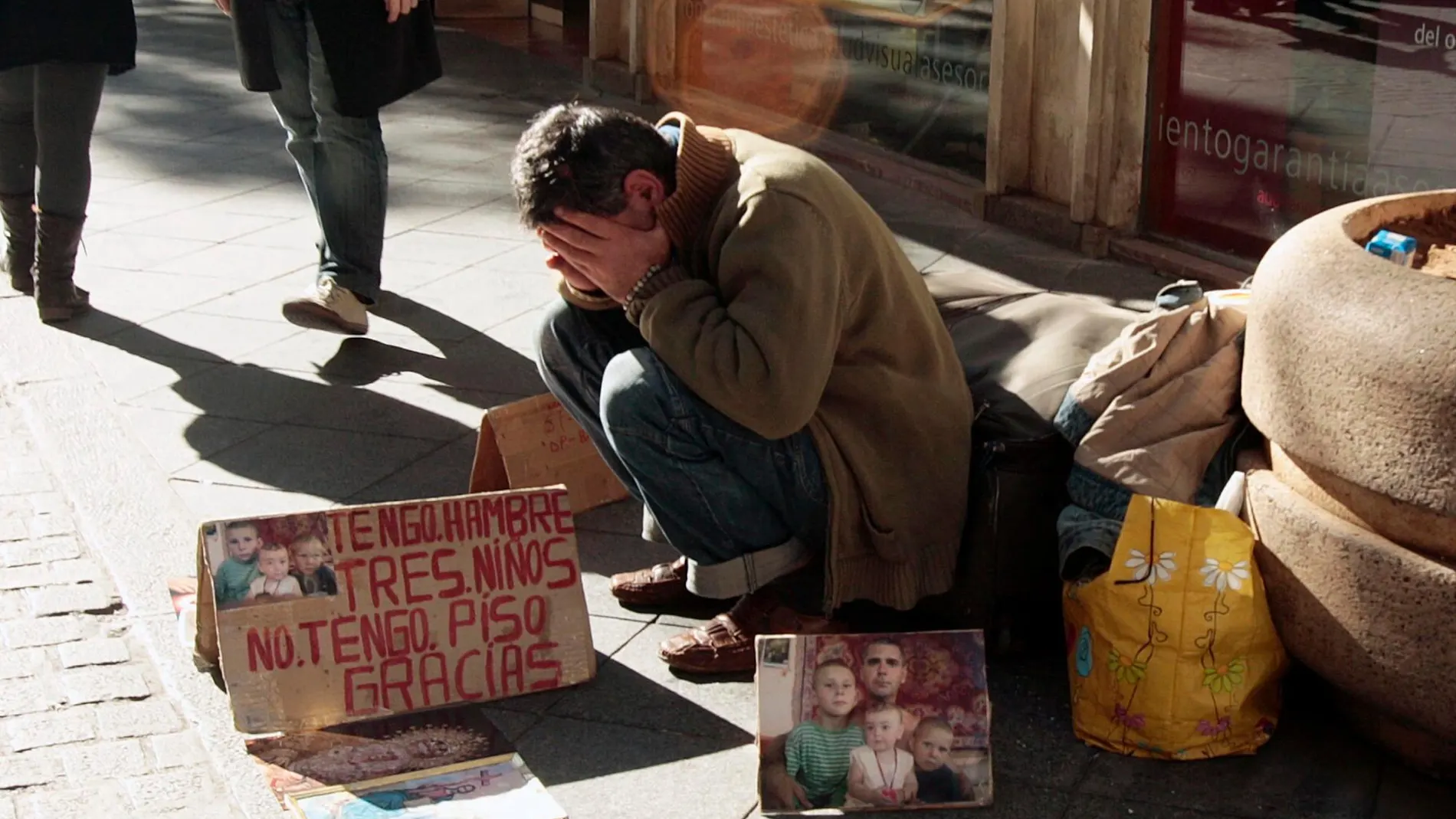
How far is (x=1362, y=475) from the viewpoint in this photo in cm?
265

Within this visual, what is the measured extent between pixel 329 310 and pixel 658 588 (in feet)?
5.92

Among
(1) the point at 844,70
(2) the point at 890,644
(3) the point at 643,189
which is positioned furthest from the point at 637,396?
(1) the point at 844,70

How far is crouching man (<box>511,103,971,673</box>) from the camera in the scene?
2.96 meters

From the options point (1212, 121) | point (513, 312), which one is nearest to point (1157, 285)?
point (1212, 121)

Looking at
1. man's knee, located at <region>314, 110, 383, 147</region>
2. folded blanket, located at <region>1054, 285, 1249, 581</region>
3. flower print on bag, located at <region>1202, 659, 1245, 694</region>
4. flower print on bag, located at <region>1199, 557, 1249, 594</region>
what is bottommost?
flower print on bag, located at <region>1202, 659, 1245, 694</region>

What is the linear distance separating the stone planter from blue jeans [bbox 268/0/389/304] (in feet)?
9.55

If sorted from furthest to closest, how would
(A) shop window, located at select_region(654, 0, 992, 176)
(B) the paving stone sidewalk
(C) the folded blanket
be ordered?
(A) shop window, located at select_region(654, 0, 992, 176)
(C) the folded blanket
(B) the paving stone sidewalk

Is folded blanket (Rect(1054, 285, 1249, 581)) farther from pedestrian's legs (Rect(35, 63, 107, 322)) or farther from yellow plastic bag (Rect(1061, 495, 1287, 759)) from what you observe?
pedestrian's legs (Rect(35, 63, 107, 322))

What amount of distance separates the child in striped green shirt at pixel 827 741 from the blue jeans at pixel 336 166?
8.79ft

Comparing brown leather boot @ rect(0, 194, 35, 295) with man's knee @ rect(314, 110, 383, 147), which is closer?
man's knee @ rect(314, 110, 383, 147)

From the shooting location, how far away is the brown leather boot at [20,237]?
5.46 meters

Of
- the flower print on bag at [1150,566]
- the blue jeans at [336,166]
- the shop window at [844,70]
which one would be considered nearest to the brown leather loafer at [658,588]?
the flower print on bag at [1150,566]

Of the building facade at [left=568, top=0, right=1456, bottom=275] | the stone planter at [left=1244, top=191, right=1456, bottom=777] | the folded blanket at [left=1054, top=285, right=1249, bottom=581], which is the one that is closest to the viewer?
the stone planter at [left=1244, top=191, right=1456, bottom=777]

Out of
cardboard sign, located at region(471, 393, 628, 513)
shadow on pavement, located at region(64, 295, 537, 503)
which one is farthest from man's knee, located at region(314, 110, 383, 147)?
cardboard sign, located at region(471, 393, 628, 513)
